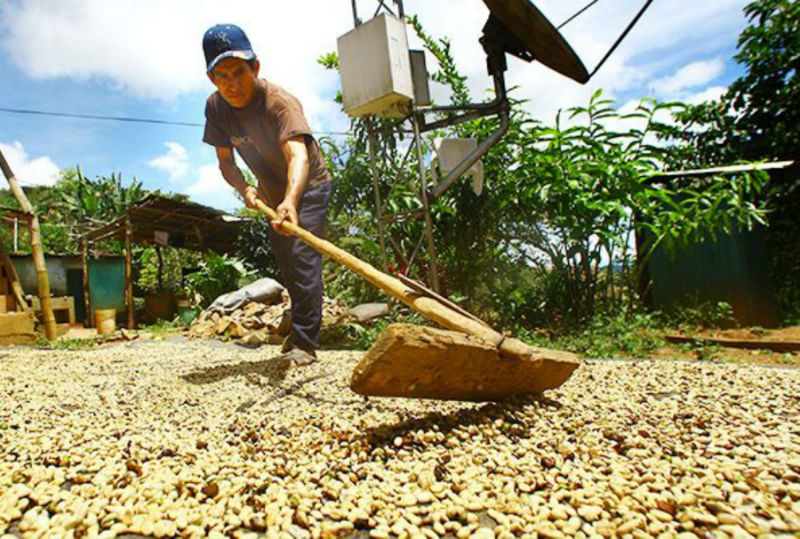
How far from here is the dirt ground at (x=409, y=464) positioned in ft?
3.37

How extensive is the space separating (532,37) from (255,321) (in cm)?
450

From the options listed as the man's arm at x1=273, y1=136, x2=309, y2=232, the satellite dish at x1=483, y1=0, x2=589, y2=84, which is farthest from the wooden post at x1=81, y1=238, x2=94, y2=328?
the satellite dish at x1=483, y1=0, x2=589, y2=84

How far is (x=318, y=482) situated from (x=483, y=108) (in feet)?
13.7

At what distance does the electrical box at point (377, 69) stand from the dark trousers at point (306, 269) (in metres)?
1.97

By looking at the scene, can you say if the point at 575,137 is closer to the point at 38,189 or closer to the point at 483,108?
the point at 483,108

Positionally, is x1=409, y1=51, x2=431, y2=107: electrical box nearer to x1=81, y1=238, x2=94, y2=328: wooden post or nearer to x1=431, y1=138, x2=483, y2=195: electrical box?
x1=431, y1=138, x2=483, y2=195: electrical box

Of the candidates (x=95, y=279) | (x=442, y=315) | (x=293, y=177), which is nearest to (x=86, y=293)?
(x=95, y=279)

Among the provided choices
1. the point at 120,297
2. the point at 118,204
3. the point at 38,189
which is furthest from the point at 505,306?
the point at 38,189

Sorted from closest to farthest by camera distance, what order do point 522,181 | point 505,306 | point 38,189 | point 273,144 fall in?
point 273,144 → point 522,181 → point 505,306 → point 38,189

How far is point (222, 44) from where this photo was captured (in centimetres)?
236

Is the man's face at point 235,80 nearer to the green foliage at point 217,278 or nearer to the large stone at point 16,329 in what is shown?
the large stone at point 16,329

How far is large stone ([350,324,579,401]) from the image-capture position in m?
1.25

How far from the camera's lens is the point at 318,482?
4.00ft

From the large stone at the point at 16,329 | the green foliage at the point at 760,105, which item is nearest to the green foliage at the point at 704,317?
the green foliage at the point at 760,105
